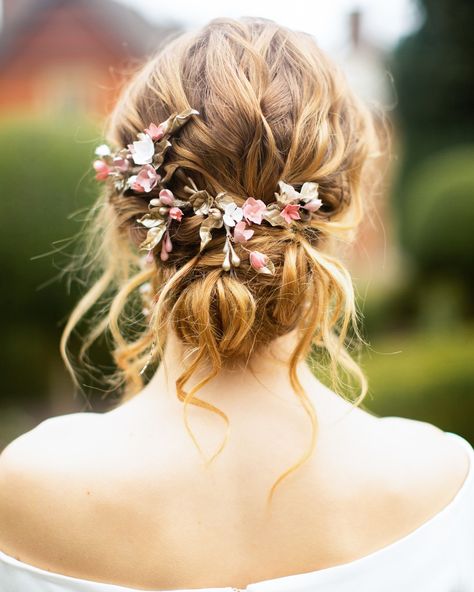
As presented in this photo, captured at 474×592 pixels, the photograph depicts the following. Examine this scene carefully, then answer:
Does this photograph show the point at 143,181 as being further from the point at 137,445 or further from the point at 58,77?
the point at 58,77

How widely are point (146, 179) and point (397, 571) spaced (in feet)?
3.63

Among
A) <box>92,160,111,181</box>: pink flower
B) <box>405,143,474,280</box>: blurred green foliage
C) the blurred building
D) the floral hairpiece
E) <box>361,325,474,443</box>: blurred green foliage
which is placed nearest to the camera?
the floral hairpiece

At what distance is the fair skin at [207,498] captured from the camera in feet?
4.77

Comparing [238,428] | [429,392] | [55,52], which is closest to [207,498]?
[238,428]

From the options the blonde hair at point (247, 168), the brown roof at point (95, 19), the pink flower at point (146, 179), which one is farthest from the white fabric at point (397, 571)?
the brown roof at point (95, 19)

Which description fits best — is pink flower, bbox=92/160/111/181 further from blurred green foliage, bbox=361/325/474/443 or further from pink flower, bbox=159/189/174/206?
blurred green foliage, bbox=361/325/474/443

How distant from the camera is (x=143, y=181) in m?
1.67

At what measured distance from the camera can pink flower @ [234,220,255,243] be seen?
1557mm

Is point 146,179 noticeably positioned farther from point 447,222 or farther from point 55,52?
point 55,52

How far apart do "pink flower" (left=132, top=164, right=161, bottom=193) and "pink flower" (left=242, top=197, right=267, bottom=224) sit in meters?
0.25

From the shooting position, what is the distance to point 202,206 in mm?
1582

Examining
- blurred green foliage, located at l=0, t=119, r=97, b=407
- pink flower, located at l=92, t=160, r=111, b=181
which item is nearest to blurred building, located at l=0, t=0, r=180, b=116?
blurred green foliage, located at l=0, t=119, r=97, b=407

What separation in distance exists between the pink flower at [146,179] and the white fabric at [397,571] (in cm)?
93

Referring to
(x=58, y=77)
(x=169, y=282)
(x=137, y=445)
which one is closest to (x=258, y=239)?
(x=169, y=282)
